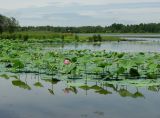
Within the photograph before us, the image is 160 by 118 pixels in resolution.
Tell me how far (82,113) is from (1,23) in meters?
47.7

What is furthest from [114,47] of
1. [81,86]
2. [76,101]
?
[76,101]

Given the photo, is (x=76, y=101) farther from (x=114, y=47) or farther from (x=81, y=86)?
(x=114, y=47)

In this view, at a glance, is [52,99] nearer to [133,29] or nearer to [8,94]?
[8,94]

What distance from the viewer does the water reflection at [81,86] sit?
9.11 meters

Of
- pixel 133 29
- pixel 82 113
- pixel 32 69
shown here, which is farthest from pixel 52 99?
pixel 133 29

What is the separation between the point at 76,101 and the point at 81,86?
1234 millimetres

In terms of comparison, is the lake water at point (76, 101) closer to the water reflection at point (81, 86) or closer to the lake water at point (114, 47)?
the water reflection at point (81, 86)

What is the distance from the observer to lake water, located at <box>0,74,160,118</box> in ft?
23.6

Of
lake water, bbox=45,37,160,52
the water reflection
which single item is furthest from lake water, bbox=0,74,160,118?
lake water, bbox=45,37,160,52

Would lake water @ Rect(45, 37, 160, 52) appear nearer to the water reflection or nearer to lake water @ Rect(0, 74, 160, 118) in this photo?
the water reflection

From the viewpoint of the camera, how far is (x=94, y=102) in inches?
319

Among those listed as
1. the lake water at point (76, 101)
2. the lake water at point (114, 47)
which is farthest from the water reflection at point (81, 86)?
the lake water at point (114, 47)

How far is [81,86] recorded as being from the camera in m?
9.43

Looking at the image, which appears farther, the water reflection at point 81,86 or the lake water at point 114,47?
the lake water at point 114,47
